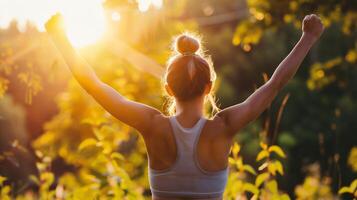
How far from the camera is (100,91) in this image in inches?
95.1

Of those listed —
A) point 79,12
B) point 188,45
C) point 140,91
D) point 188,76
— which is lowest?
point 188,76

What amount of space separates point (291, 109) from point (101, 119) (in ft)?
78.8

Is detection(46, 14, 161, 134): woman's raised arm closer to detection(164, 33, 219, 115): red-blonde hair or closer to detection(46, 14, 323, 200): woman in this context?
detection(46, 14, 323, 200): woman

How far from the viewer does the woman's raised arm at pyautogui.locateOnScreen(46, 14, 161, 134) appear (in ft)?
7.93

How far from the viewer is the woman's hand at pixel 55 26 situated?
2.50 metres

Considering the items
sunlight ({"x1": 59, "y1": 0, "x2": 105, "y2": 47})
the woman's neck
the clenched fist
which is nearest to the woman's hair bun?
the woman's neck

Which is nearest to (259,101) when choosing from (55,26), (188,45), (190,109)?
(190,109)

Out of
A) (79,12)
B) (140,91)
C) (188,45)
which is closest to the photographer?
(188,45)

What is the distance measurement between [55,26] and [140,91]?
8988 millimetres

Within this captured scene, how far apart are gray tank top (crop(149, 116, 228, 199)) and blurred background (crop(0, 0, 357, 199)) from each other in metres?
0.83

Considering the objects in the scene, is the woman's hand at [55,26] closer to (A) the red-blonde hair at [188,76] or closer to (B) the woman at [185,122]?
(B) the woman at [185,122]

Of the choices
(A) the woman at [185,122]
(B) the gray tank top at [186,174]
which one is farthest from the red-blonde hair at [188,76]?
(B) the gray tank top at [186,174]

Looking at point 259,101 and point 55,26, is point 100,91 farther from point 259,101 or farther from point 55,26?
point 259,101

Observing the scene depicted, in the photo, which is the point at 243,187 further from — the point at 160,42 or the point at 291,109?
the point at 291,109
